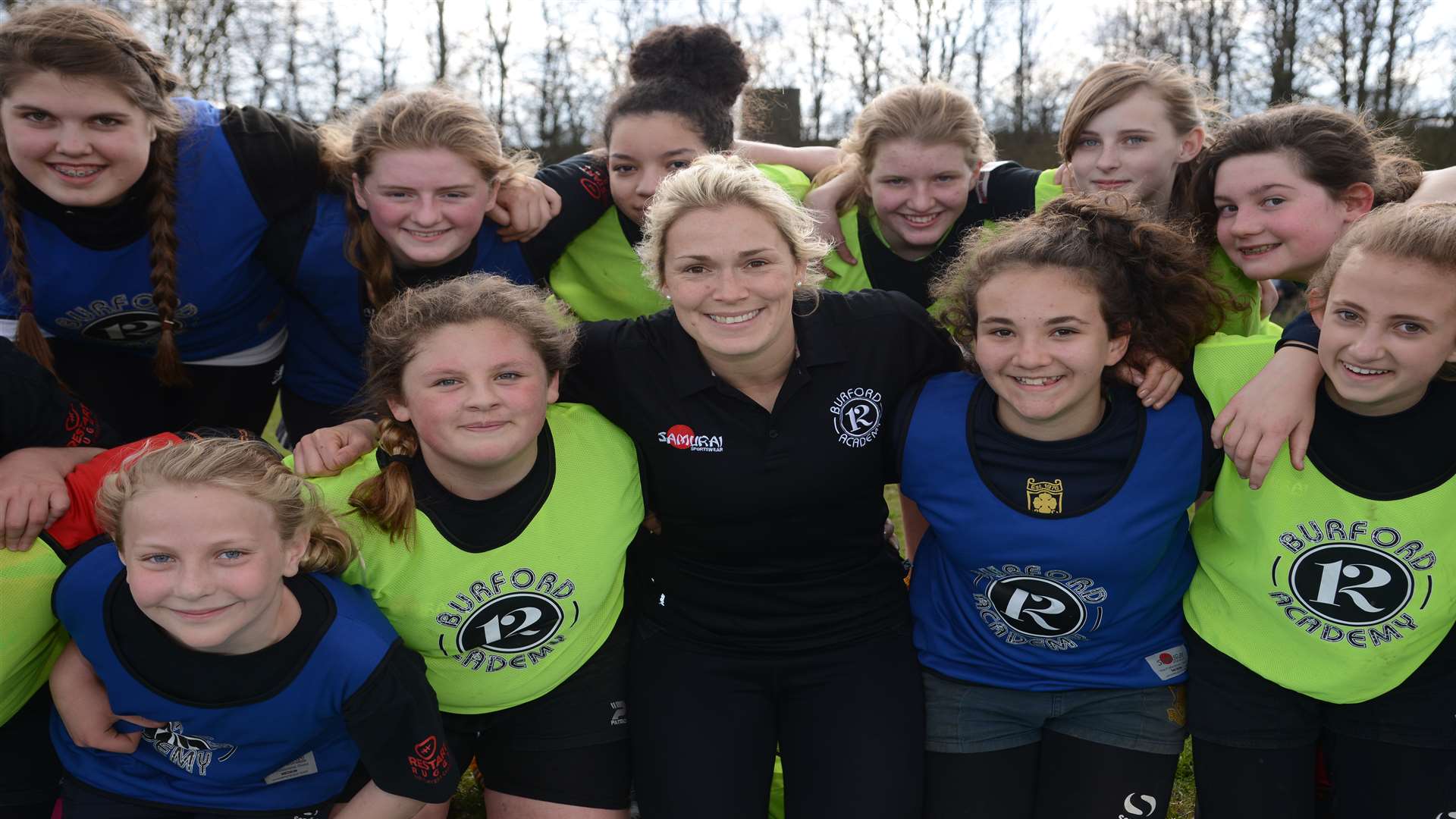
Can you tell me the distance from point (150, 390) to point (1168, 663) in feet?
11.1

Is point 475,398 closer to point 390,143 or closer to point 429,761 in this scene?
point 429,761

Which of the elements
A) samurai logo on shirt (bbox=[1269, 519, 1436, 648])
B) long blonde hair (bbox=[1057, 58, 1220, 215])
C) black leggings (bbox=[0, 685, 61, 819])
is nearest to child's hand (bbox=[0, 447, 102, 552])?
black leggings (bbox=[0, 685, 61, 819])

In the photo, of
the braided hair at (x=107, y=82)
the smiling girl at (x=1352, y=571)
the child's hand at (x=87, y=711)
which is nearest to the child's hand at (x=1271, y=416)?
the smiling girl at (x=1352, y=571)

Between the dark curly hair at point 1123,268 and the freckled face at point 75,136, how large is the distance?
95.3 inches

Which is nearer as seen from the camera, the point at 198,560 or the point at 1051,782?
the point at 198,560

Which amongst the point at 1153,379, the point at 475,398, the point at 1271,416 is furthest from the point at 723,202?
the point at 1271,416

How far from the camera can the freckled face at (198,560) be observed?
2.37 metres

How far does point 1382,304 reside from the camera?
2479mm

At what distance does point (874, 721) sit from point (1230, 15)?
84.9ft

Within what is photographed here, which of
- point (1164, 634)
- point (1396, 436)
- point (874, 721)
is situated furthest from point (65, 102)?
point (1396, 436)

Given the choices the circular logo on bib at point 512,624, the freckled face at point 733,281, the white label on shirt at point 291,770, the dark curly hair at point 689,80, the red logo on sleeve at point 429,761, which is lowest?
the white label on shirt at point 291,770

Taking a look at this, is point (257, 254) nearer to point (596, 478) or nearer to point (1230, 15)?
point (596, 478)

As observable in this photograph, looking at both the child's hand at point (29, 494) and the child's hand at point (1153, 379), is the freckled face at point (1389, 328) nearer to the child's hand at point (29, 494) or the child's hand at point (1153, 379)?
the child's hand at point (1153, 379)

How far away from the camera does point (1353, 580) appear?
254 cm
